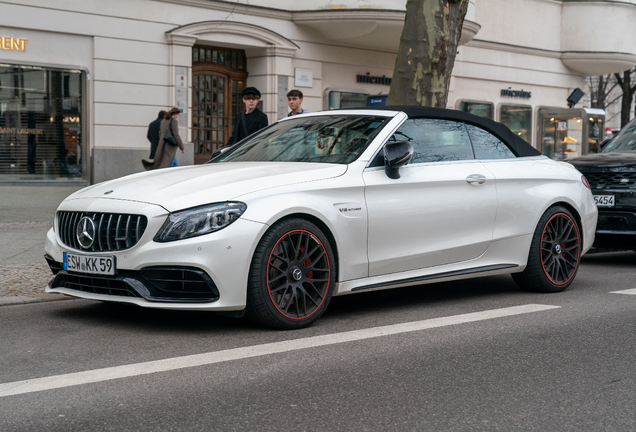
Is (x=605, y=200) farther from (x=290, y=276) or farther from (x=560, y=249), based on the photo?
(x=290, y=276)

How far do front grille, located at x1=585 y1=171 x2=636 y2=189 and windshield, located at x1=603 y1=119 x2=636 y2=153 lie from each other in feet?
3.68

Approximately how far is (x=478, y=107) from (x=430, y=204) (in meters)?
21.6

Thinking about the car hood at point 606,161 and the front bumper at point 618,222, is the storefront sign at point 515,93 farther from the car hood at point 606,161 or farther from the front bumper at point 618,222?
the front bumper at point 618,222

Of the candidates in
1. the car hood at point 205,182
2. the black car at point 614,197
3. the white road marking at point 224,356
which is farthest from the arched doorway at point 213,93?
the white road marking at point 224,356

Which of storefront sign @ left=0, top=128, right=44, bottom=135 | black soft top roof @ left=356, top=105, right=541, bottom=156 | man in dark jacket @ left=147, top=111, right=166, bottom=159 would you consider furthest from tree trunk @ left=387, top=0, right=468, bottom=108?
storefront sign @ left=0, top=128, right=44, bottom=135

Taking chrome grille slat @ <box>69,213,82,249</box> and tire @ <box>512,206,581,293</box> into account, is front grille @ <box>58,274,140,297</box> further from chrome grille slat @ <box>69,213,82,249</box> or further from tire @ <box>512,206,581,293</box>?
tire @ <box>512,206,581,293</box>

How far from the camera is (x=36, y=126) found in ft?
57.6

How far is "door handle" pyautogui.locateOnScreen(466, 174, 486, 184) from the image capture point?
6.23 m

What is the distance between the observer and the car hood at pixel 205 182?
4918 mm

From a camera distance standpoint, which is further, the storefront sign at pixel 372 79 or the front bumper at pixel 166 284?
the storefront sign at pixel 372 79

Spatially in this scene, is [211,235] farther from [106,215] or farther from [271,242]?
[106,215]

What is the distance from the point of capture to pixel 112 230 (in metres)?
5.00

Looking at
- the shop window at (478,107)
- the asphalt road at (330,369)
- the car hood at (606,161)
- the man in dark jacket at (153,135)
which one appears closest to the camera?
the asphalt road at (330,369)

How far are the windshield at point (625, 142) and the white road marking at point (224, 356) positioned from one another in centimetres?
509
